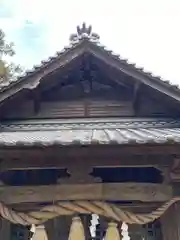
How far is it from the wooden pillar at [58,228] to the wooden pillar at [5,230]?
19.1 inches

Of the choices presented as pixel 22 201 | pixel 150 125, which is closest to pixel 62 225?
pixel 22 201

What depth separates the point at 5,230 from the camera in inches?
213

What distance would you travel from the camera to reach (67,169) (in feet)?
16.8

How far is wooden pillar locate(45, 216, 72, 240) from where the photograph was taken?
17.6 ft

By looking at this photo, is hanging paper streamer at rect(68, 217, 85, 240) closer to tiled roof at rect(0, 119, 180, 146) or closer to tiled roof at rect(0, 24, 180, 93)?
tiled roof at rect(0, 119, 180, 146)

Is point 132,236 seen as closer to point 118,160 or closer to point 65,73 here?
point 118,160

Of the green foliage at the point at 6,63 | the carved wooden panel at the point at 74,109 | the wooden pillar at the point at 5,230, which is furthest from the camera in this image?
the green foliage at the point at 6,63

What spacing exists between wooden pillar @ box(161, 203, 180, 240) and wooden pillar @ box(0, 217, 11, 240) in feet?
6.29

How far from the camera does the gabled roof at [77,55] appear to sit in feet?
21.4

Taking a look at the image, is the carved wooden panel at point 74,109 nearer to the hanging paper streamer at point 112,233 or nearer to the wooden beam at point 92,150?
the wooden beam at point 92,150

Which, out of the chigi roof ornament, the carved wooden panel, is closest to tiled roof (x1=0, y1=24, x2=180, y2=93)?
the chigi roof ornament

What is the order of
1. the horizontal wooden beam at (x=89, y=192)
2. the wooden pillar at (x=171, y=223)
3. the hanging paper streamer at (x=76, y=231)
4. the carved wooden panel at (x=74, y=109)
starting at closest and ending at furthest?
the hanging paper streamer at (x=76, y=231) → the horizontal wooden beam at (x=89, y=192) → the wooden pillar at (x=171, y=223) → the carved wooden panel at (x=74, y=109)

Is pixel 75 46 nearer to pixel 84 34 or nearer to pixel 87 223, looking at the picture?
pixel 84 34

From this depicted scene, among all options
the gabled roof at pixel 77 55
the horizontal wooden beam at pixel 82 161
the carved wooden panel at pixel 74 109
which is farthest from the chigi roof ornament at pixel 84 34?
the horizontal wooden beam at pixel 82 161
